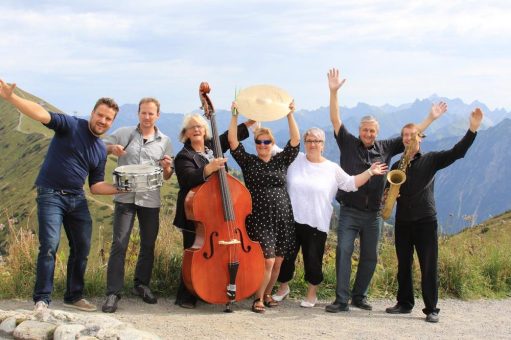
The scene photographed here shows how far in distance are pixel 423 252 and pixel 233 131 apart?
8.38 ft

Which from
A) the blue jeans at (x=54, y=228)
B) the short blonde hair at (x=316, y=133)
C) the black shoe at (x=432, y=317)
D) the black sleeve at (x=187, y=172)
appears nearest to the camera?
the blue jeans at (x=54, y=228)

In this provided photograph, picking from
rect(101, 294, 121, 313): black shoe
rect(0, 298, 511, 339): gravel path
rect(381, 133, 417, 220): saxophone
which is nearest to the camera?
rect(0, 298, 511, 339): gravel path

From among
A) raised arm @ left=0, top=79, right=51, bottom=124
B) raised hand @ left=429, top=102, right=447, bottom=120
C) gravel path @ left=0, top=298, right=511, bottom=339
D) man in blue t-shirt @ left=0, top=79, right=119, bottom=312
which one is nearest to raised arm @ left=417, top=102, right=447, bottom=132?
raised hand @ left=429, top=102, right=447, bottom=120

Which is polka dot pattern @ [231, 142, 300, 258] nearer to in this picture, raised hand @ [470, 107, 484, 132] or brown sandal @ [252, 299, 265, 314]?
brown sandal @ [252, 299, 265, 314]

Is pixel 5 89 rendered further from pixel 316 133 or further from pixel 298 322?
pixel 298 322

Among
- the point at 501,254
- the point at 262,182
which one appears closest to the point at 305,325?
the point at 262,182

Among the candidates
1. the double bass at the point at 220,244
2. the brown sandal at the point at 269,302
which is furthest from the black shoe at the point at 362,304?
the double bass at the point at 220,244

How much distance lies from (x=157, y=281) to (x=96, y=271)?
78cm

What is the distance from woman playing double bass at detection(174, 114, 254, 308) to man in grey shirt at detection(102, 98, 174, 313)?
0.74 ft

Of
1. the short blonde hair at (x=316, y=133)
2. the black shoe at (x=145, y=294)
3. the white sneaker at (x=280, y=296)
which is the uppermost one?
the short blonde hair at (x=316, y=133)

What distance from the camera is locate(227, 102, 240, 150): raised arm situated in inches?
247

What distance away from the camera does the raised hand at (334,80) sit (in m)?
6.78

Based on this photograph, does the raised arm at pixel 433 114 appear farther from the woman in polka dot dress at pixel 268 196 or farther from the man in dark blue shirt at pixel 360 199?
the woman in polka dot dress at pixel 268 196

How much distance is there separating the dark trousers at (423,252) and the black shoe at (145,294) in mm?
2914
